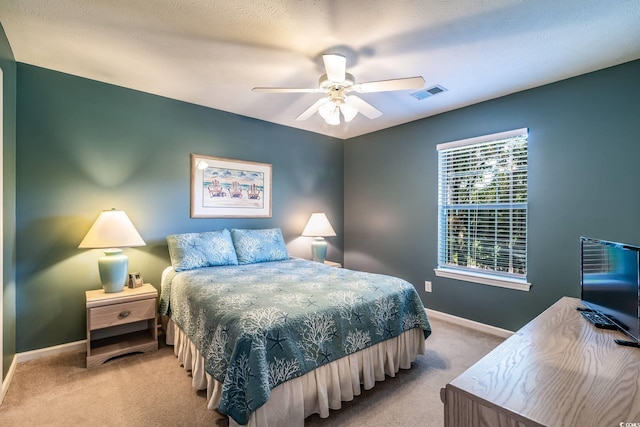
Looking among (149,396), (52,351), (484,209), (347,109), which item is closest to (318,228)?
(347,109)

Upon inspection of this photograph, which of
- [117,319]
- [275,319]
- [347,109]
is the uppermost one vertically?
[347,109]

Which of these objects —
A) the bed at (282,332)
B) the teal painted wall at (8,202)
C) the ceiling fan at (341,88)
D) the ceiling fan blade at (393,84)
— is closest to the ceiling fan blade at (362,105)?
the ceiling fan at (341,88)

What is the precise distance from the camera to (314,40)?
2.10 metres

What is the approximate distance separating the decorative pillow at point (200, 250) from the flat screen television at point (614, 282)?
292 centimetres

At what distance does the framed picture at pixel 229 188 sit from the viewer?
3.43m

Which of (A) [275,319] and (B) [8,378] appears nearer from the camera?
(A) [275,319]

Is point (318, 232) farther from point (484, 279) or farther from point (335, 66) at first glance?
point (335, 66)

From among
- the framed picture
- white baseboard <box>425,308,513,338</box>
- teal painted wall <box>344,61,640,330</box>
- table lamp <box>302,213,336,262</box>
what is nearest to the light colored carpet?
white baseboard <box>425,308,513,338</box>

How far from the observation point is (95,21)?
1.94 meters

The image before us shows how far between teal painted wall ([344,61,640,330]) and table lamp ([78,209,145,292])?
3.11 metres

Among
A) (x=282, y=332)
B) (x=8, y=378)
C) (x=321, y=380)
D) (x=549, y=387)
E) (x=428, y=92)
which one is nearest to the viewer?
(x=549, y=387)

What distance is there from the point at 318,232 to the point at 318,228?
60mm

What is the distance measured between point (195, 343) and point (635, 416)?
7.18 ft

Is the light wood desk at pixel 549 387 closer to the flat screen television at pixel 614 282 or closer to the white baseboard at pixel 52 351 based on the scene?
the flat screen television at pixel 614 282
